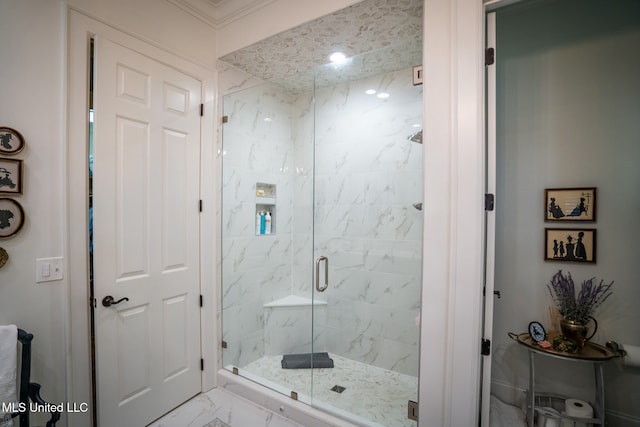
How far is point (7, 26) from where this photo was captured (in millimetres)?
1397

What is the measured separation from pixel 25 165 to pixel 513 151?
9.32 ft

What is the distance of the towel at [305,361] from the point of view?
2609 mm

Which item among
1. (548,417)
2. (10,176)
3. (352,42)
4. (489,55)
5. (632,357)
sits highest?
(352,42)

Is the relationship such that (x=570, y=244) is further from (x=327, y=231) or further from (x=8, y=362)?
(x=8, y=362)

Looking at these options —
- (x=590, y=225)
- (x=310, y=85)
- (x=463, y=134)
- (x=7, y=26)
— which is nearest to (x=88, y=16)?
(x=7, y=26)

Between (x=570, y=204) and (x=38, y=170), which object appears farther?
(x=570, y=204)

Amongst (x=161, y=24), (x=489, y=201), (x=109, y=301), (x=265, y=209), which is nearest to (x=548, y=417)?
(x=489, y=201)

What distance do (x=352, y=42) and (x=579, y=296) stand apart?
2.20 metres

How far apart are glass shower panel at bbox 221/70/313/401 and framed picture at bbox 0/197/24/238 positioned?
3.95 ft

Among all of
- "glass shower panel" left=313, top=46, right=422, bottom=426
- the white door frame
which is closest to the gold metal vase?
"glass shower panel" left=313, top=46, right=422, bottom=426

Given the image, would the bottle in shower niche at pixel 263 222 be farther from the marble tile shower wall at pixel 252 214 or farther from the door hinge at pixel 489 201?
the door hinge at pixel 489 201

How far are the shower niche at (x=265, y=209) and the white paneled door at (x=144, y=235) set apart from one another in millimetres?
696

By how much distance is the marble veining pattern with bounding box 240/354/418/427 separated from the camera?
1.97m

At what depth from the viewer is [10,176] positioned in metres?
1.40
